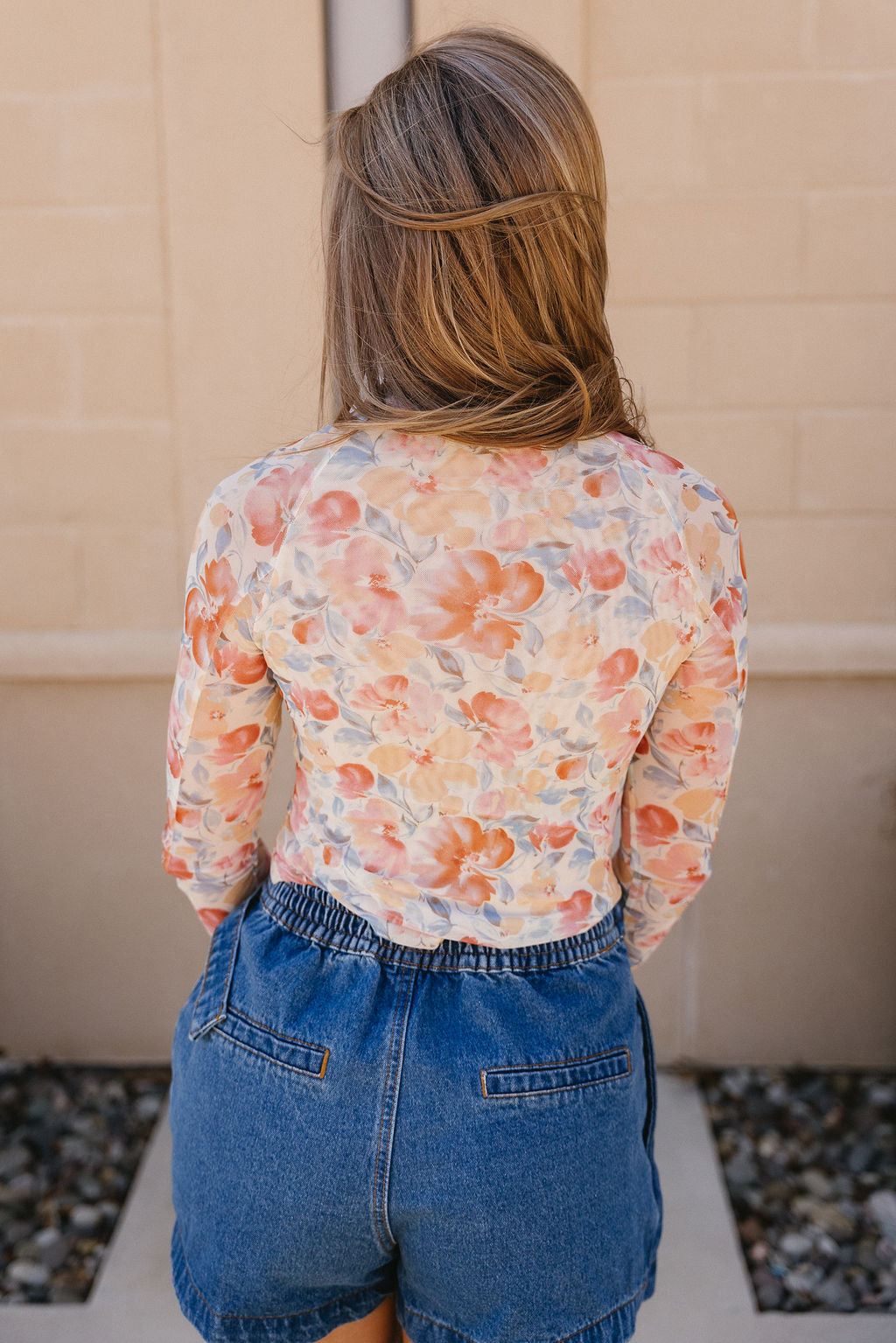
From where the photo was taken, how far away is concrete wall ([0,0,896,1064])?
195cm

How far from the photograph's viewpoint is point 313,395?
2.07 metres

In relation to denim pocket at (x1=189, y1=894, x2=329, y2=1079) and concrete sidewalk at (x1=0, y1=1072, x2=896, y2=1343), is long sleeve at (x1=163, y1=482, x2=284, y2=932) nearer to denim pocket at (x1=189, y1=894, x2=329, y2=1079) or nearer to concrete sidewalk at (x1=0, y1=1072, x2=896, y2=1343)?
denim pocket at (x1=189, y1=894, x2=329, y2=1079)

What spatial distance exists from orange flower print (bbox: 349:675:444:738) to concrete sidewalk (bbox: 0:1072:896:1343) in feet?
4.63

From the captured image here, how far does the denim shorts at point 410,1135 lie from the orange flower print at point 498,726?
0.19m

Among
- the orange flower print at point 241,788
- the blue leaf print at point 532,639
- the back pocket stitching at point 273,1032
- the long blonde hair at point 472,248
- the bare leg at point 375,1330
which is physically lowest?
the bare leg at point 375,1330

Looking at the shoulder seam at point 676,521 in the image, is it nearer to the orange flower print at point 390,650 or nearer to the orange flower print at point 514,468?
the orange flower print at point 514,468

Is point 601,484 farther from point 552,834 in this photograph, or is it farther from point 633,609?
point 552,834

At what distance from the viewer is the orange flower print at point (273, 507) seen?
0.89m

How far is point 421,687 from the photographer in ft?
2.92

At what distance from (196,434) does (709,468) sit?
1.04 metres

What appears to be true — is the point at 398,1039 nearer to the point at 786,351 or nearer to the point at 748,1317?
the point at 748,1317

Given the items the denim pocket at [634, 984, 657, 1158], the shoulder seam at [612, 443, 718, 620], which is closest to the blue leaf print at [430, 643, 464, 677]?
the shoulder seam at [612, 443, 718, 620]

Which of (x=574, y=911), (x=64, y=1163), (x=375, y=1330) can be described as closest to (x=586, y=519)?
(x=574, y=911)

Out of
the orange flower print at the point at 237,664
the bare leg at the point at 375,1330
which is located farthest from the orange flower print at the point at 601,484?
the bare leg at the point at 375,1330
